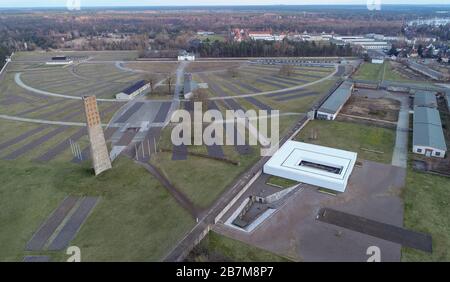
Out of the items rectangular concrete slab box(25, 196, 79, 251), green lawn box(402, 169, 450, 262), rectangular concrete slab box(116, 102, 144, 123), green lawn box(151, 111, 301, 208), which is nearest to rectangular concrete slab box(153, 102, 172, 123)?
rectangular concrete slab box(116, 102, 144, 123)

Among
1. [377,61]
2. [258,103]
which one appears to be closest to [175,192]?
[258,103]

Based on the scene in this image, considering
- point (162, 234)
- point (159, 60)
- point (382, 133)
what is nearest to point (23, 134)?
point (162, 234)

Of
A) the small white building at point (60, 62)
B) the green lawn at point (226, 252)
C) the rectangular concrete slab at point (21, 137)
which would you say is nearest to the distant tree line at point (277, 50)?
the small white building at point (60, 62)

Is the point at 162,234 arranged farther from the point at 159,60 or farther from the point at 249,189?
the point at 159,60

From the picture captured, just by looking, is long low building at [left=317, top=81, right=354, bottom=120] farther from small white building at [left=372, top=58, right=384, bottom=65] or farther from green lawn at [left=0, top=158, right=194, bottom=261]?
small white building at [left=372, top=58, right=384, bottom=65]

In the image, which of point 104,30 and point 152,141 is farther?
point 104,30
